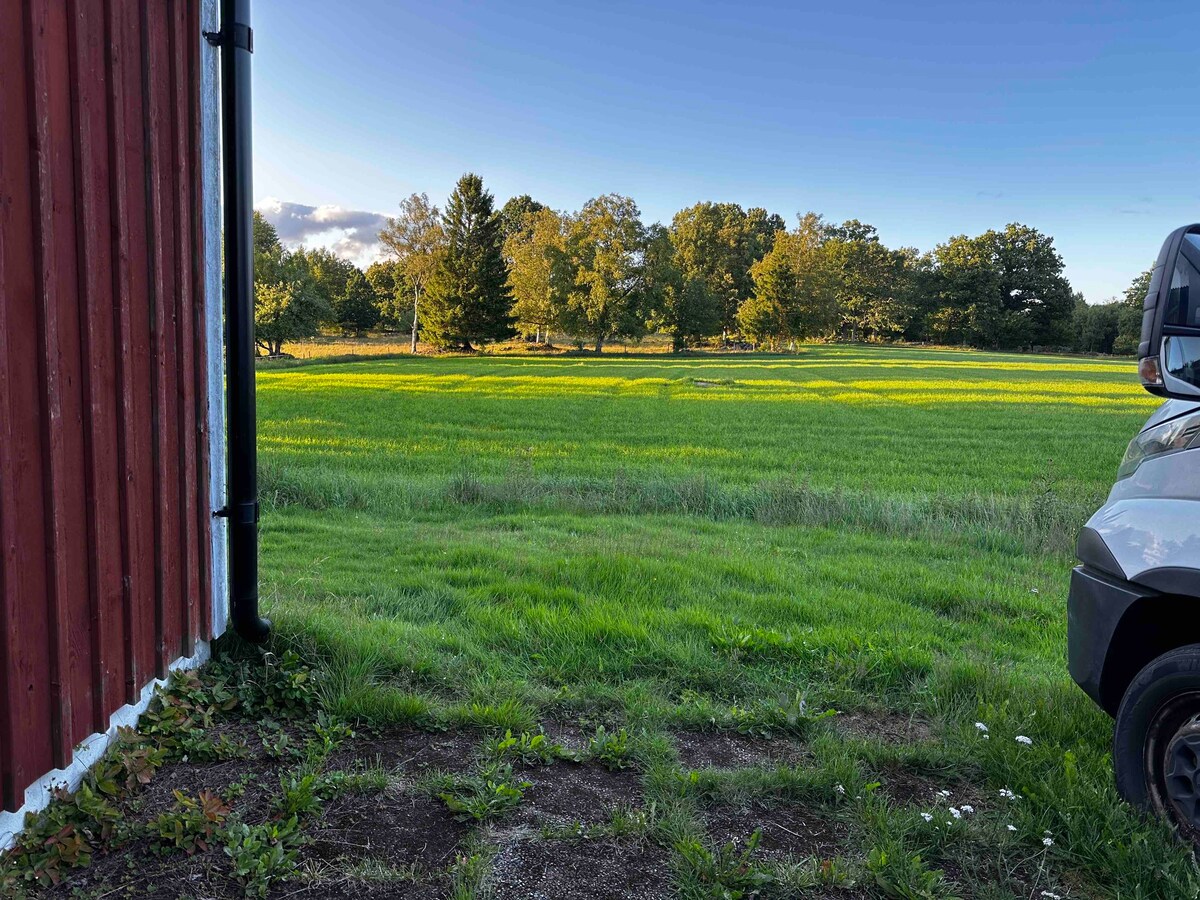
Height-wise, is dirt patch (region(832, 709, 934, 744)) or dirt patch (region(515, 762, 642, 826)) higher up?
dirt patch (region(515, 762, 642, 826))

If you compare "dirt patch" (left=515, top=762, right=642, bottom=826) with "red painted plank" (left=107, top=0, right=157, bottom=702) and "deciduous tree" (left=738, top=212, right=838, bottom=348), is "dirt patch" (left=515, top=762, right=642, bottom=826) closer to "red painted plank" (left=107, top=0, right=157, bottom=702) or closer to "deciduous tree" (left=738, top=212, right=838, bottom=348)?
"red painted plank" (left=107, top=0, right=157, bottom=702)

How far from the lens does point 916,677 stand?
4.25 m

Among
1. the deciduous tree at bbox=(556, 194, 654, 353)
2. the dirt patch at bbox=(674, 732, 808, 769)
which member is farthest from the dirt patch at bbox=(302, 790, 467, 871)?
the deciduous tree at bbox=(556, 194, 654, 353)

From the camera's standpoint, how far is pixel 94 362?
2672 millimetres

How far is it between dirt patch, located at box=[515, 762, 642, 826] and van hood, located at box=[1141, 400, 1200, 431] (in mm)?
2590

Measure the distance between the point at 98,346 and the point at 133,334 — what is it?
0.91 feet

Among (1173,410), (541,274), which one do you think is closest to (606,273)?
(541,274)

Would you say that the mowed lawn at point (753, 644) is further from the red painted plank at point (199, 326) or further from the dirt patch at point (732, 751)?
the red painted plank at point (199, 326)

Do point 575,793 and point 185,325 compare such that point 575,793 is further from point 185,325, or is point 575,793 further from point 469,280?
point 469,280

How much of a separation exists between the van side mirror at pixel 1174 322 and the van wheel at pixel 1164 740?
94 cm

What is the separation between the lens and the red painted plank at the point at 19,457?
7.17 ft

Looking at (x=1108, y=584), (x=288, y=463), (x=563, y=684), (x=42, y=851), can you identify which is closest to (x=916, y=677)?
(x=1108, y=584)

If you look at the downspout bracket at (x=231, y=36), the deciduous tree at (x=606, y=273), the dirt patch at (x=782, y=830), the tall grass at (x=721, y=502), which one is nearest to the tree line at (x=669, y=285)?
the deciduous tree at (x=606, y=273)

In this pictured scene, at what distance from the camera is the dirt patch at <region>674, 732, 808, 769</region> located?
3289 mm
